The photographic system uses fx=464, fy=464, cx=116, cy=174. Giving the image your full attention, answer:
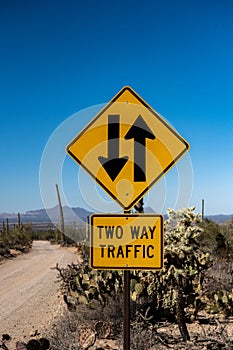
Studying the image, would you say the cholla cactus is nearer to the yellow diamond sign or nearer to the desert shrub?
the desert shrub

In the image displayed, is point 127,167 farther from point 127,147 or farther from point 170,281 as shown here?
point 170,281

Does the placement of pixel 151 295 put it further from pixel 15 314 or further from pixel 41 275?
pixel 41 275

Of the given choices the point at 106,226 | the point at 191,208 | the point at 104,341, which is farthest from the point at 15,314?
the point at 106,226

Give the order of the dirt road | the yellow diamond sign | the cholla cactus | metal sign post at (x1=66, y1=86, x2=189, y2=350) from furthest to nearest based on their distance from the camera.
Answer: the dirt road, the cholla cactus, the yellow diamond sign, metal sign post at (x1=66, y1=86, x2=189, y2=350)

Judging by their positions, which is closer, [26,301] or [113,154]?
[113,154]

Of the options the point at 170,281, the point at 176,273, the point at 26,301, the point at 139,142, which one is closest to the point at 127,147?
the point at 139,142

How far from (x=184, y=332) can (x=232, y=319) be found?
193 cm

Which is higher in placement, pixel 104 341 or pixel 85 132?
pixel 85 132

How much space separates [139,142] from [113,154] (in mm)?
278

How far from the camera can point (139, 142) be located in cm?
448

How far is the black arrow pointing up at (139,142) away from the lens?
4.39m

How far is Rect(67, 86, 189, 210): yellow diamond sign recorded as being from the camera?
435cm

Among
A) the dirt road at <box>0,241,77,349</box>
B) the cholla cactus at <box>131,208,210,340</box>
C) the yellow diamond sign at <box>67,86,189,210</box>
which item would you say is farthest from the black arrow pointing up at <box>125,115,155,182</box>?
the dirt road at <box>0,241,77,349</box>

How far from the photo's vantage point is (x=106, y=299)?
757cm
